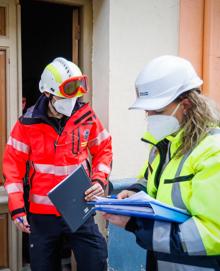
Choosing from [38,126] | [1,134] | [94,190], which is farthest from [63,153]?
[1,134]

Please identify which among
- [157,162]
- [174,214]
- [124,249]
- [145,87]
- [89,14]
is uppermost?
[89,14]

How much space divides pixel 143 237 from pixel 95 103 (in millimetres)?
1941

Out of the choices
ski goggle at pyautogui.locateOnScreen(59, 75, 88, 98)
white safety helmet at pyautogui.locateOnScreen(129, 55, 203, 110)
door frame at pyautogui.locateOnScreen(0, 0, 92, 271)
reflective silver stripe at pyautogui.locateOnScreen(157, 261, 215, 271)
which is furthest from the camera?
door frame at pyautogui.locateOnScreen(0, 0, 92, 271)

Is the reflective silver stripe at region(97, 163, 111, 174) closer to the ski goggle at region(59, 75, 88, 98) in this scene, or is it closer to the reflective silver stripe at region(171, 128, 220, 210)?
the ski goggle at region(59, 75, 88, 98)

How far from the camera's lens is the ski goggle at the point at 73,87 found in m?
2.45

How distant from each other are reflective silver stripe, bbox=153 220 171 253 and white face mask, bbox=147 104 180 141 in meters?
0.40

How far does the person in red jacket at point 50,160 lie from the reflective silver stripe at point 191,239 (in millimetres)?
1162

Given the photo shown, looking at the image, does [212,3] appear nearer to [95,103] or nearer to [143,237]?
[95,103]

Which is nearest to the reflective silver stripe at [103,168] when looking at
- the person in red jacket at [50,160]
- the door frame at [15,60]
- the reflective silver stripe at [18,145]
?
the person in red jacket at [50,160]

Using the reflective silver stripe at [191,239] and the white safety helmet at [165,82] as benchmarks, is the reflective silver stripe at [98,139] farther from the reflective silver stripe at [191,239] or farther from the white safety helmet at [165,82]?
the reflective silver stripe at [191,239]

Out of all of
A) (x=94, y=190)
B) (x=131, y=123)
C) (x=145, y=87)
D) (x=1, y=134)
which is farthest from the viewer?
(x=131, y=123)

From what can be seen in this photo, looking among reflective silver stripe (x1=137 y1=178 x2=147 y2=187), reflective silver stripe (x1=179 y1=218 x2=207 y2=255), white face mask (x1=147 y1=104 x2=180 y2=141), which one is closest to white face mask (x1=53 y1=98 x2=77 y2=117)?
reflective silver stripe (x1=137 y1=178 x2=147 y2=187)

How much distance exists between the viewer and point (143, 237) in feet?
4.61

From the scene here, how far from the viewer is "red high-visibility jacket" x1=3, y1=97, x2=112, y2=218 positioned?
2.50 m
